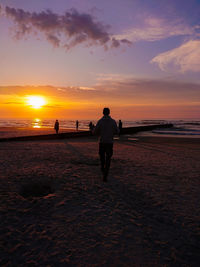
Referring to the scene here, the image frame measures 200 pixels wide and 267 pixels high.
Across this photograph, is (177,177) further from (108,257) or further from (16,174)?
(16,174)

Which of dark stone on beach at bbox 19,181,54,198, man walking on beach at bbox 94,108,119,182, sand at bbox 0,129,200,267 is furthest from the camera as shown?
man walking on beach at bbox 94,108,119,182

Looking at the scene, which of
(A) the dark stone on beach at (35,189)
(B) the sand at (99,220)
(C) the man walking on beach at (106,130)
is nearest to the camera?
(B) the sand at (99,220)

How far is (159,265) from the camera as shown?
2.59 metres

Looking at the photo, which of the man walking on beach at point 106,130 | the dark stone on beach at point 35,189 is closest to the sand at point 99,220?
the dark stone on beach at point 35,189

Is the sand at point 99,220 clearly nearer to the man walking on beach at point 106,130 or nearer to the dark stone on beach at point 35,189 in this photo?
the dark stone on beach at point 35,189

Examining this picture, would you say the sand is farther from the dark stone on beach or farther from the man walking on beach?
the man walking on beach

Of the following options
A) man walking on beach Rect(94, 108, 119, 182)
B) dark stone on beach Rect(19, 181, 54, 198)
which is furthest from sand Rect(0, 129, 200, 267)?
man walking on beach Rect(94, 108, 119, 182)

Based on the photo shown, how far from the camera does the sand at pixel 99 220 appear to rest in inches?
108

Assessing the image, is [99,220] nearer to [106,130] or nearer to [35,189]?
[35,189]

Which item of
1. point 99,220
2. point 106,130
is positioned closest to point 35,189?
point 99,220

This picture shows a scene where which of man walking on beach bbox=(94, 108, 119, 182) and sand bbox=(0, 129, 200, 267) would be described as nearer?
sand bbox=(0, 129, 200, 267)

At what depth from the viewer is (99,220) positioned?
3.76 m

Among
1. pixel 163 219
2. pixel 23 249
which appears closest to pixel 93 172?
pixel 163 219

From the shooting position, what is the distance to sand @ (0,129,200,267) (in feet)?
9.04
